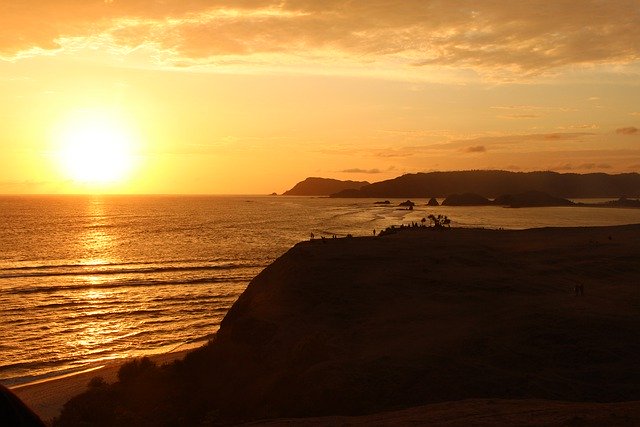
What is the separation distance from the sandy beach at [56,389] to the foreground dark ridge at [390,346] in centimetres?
301

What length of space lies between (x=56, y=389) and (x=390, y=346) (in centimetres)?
1769

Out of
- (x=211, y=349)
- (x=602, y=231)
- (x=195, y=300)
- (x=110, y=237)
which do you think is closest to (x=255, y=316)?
(x=211, y=349)

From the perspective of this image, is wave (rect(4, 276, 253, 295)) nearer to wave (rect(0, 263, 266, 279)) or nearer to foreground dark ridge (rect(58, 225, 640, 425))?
wave (rect(0, 263, 266, 279))

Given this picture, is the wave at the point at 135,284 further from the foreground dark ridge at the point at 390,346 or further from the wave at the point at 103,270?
the foreground dark ridge at the point at 390,346

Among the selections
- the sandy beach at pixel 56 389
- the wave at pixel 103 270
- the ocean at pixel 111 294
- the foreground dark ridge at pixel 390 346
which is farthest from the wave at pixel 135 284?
the sandy beach at pixel 56 389

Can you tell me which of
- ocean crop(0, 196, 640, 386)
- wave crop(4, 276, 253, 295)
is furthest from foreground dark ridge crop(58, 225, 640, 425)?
wave crop(4, 276, 253, 295)

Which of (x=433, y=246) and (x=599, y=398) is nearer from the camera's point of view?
(x=599, y=398)

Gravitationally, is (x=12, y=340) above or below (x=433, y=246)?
below

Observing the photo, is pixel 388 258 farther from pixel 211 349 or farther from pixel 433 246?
pixel 211 349

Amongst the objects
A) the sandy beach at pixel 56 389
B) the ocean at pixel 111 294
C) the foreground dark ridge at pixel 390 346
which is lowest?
the sandy beach at pixel 56 389

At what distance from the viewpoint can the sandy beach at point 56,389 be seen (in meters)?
25.9

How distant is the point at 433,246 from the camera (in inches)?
1708

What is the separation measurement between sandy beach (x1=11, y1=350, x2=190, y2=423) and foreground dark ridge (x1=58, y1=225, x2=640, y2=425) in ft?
9.88

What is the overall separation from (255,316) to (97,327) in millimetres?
18645
